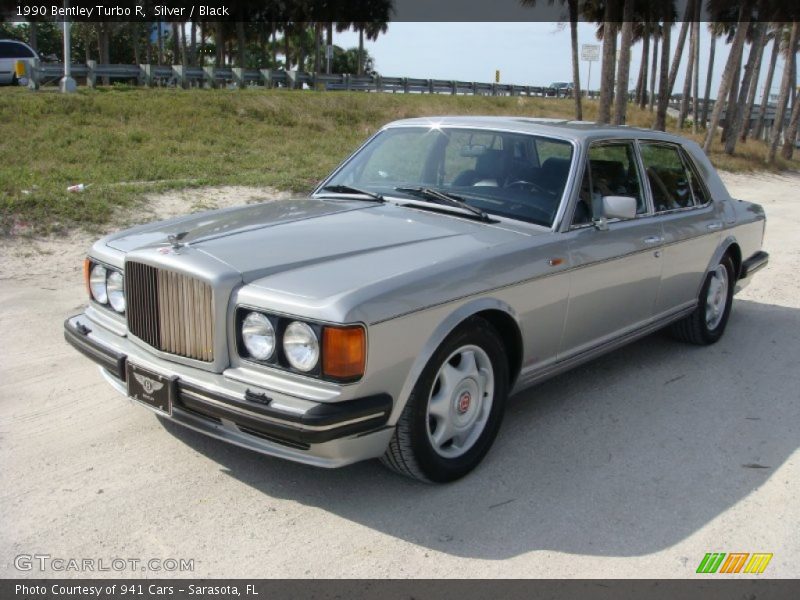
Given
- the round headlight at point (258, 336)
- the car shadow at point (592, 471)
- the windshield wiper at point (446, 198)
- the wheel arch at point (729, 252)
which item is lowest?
the car shadow at point (592, 471)

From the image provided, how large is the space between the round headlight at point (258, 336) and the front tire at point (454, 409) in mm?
649

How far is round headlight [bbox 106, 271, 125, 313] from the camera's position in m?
3.86

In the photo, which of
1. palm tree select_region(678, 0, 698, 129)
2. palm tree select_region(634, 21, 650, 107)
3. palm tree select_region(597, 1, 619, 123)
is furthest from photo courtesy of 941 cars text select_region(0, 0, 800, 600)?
palm tree select_region(634, 21, 650, 107)

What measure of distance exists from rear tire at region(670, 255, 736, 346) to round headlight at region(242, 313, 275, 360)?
146 inches

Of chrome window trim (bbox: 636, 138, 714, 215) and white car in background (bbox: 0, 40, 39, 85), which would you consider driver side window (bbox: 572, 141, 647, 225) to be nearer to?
chrome window trim (bbox: 636, 138, 714, 215)

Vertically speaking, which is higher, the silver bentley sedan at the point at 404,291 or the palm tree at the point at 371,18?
the palm tree at the point at 371,18

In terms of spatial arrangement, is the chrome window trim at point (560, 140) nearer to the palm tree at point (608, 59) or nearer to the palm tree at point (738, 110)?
the palm tree at point (608, 59)

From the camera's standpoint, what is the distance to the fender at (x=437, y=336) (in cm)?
335

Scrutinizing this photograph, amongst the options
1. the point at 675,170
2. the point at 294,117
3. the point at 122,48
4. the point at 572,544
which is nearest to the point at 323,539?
the point at 572,544

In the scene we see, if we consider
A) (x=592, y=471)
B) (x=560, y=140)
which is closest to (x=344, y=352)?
(x=592, y=471)

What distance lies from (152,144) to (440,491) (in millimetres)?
12253

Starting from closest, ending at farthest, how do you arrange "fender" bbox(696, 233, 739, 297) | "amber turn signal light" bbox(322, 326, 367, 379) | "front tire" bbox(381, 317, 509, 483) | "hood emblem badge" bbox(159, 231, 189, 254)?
"amber turn signal light" bbox(322, 326, 367, 379), "front tire" bbox(381, 317, 509, 483), "hood emblem badge" bbox(159, 231, 189, 254), "fender" bbox(696, 233, 739, 297)

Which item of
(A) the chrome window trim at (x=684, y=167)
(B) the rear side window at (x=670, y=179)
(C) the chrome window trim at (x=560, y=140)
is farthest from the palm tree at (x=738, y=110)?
(C) the chrome window trim at (x=560, y=140)

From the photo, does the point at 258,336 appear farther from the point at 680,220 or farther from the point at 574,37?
the point at 574,37
